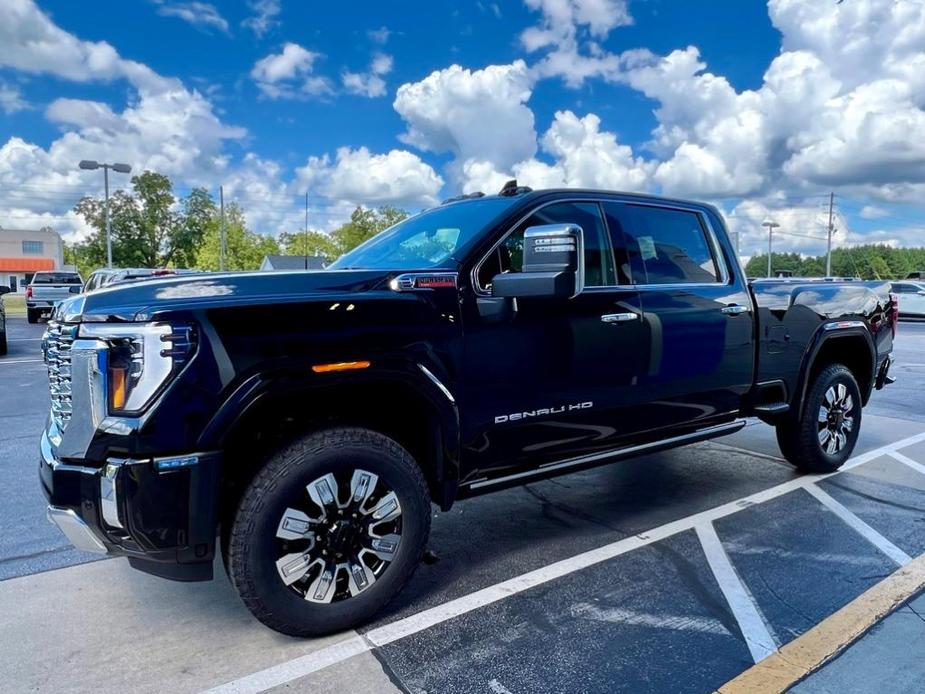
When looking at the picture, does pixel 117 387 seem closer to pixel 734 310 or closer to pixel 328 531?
pixel 328 531

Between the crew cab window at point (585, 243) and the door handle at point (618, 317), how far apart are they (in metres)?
0.19

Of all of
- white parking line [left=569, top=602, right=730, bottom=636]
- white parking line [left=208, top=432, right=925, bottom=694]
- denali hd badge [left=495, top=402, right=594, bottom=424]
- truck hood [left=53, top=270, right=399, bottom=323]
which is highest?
truck hood [left=53, top=270, right=399, bottom=323]

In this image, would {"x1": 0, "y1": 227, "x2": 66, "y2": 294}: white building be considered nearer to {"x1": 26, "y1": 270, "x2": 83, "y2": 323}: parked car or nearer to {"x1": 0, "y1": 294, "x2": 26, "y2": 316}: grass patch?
{"x1": 0, "y1": 294, "x2": 26, "y2": 316}: grass patch

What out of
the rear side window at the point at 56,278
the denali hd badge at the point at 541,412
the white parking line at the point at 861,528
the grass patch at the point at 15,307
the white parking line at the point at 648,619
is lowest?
the grass patch at the point at 15,307

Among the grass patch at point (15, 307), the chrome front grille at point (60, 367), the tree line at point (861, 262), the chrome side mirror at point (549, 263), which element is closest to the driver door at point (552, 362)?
the chrome side mirror at point (549, 263)

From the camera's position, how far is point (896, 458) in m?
5.83

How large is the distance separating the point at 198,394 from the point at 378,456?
77 centimetres

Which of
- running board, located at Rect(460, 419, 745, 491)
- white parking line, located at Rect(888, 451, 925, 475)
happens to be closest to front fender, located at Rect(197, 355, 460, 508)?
running board, located at Rect(460, 419, 745, 491)

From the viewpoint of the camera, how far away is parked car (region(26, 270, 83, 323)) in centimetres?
2141

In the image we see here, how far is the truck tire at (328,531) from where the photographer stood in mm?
2645

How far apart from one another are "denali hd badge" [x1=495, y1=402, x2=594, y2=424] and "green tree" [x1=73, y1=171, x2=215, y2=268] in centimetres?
6971

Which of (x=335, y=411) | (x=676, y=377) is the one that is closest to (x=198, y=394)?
(x=335, y=411)

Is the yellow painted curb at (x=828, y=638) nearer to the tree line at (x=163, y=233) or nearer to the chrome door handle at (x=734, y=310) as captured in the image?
the chrome door handle at (x=734, y=310)

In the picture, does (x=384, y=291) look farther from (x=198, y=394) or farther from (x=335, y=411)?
(x=198, y=394)
